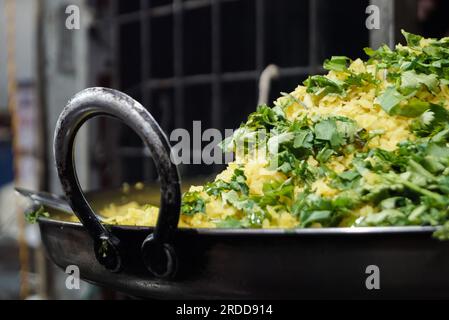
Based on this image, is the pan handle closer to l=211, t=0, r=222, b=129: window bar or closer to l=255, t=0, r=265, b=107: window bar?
l=255, t=0, r=265, b=107: window bar

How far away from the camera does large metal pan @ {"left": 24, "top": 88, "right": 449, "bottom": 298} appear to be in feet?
3.72

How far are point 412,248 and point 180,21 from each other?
3.72 meters

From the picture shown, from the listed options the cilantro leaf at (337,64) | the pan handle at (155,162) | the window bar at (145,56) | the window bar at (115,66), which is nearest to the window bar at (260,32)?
the window bar at (145,56)

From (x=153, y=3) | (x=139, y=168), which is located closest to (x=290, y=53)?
(x=153, y=3)

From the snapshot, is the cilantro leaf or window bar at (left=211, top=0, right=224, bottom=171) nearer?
the cilantro leaf

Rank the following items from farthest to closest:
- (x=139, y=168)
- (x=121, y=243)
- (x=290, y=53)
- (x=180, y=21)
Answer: (x=139, y=168) < (x=180, y=21) < (x=290, y=53) < (x=121, y=243)

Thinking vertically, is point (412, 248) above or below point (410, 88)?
below

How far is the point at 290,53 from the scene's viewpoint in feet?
12.5

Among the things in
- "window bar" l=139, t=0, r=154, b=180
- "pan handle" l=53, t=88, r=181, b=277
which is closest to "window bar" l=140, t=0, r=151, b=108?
"window bar" l=139, t=0, r=154, b=180

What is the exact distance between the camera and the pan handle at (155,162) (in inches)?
48.6

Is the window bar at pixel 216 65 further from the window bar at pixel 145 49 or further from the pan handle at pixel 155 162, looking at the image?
the pan handle at pixel 155 162

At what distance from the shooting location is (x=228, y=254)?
47.7 inches

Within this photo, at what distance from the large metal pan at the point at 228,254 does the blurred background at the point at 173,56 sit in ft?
3.36

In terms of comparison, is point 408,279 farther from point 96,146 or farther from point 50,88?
point 50,88
